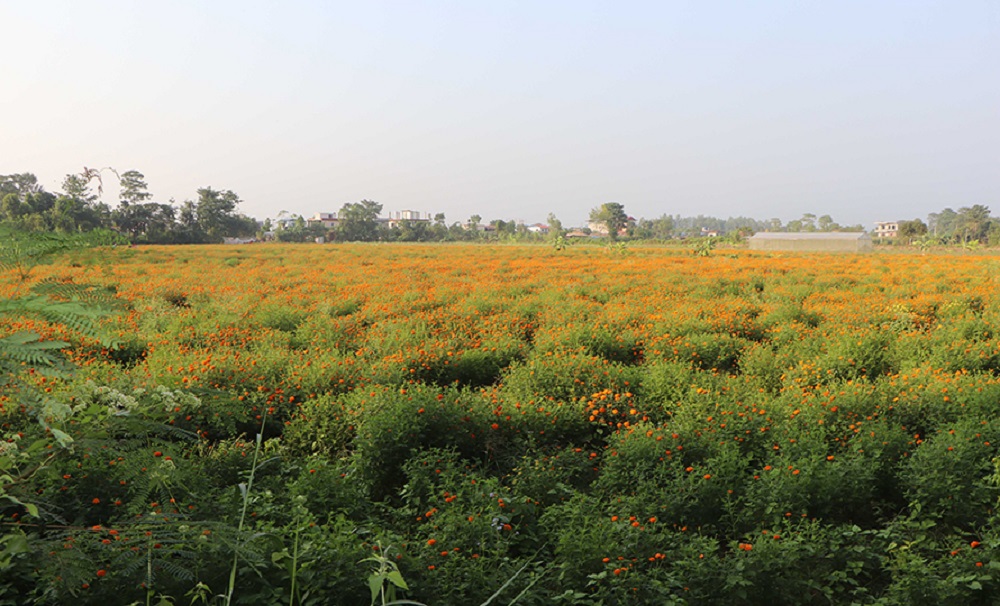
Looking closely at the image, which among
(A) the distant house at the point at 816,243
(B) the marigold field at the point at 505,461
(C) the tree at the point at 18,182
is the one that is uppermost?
(C) the tree at the point at 18,182

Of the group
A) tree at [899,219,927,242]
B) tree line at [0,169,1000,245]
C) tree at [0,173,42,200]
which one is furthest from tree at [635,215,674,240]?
tree at [0,173,42,200]

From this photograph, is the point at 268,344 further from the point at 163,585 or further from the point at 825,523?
the point at 825,523

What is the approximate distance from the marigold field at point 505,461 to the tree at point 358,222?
46702 millimetres

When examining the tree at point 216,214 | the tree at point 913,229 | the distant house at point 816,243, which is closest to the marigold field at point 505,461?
the tree at point 216,214

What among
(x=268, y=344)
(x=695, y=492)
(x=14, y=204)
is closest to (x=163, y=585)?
(x=695, y=492)

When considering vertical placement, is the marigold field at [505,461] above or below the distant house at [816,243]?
below

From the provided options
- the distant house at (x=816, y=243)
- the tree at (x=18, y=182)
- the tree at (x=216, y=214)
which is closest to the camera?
the tree at (x=18, y=182)

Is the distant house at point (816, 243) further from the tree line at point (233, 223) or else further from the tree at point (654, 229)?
the tree at point (654, 229)

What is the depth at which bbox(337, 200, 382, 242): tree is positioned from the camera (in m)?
55.2

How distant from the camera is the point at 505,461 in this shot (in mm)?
5121

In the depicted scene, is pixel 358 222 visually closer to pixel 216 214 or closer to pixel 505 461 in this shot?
pixel 216 214

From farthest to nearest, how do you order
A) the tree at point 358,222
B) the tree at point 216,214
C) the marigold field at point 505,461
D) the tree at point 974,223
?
the tree at point 974,223, the tree at point 358,222, the tree at point 216,214, the marigold field at point 505,461

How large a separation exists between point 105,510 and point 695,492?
149 inches

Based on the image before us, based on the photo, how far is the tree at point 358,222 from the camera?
55.2 meters
